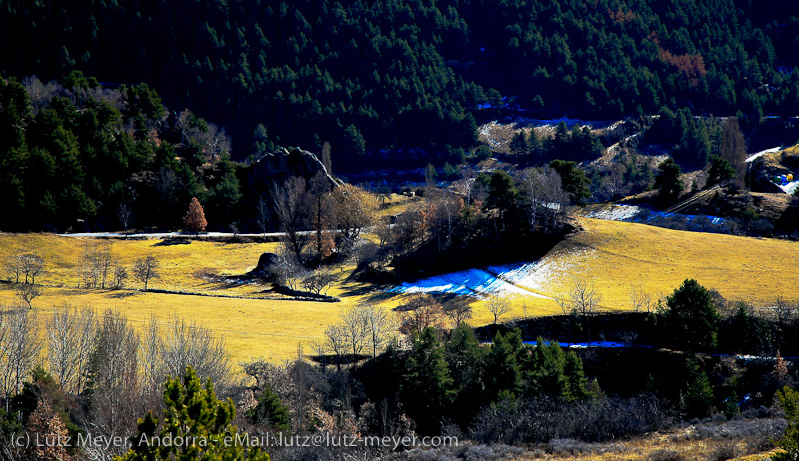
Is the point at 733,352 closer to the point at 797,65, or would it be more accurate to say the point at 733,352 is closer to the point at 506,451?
the point at 506,451

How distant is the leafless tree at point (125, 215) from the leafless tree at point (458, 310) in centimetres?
5728

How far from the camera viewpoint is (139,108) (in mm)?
120875

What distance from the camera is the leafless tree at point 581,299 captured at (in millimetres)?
50125

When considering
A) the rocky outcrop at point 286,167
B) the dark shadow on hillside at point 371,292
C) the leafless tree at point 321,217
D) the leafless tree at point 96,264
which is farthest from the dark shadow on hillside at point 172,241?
the dark shadow on hillside at point 371,292

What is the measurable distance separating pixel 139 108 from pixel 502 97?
4640 inches

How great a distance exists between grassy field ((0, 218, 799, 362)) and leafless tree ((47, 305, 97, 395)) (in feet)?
31.9

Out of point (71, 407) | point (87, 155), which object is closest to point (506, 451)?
point (71, 407)

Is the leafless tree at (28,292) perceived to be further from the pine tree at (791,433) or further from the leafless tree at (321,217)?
the pine tree at (791,433)

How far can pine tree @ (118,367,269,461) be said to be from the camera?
19.6m

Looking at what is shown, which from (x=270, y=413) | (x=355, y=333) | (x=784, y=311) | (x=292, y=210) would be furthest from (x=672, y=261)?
(x=292, y=210)

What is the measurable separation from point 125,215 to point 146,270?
27.9m

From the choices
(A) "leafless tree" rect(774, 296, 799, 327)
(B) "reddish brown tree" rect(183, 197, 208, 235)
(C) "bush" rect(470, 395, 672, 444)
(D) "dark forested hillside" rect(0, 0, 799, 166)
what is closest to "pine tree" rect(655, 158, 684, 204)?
(A) "leafless tree" rect(774, 296, 799, 327)

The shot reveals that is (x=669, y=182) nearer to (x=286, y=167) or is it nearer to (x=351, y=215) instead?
(x=351, y=215)

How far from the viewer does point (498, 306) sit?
5378 centimetres
